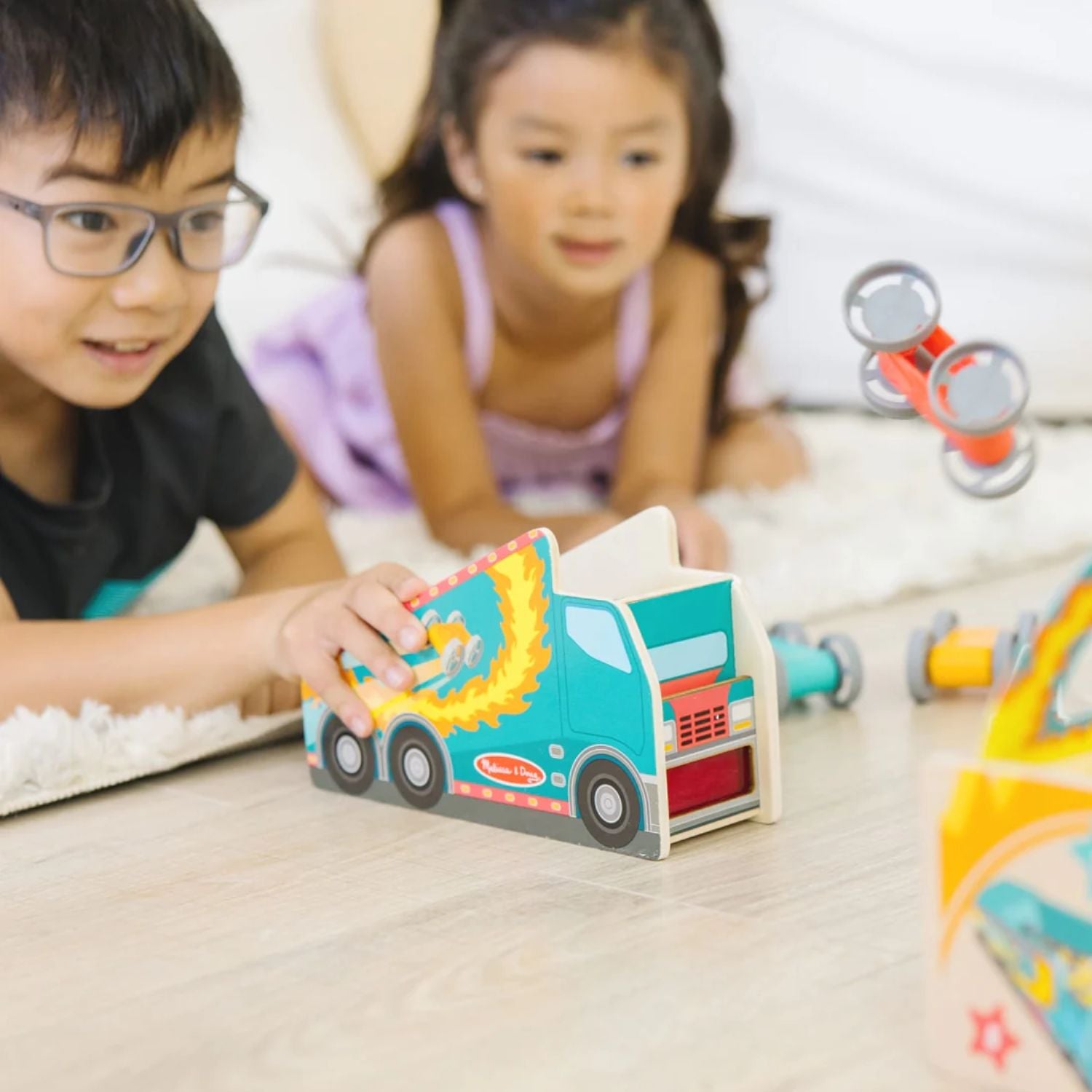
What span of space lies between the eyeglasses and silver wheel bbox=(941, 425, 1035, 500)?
485 mm

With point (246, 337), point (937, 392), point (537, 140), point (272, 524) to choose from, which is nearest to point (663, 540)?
point (937, 392)

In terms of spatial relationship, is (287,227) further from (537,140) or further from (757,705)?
(757,705)

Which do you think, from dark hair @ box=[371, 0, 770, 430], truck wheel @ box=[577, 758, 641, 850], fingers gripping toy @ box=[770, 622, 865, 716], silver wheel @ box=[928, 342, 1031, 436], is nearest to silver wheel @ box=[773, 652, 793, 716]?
fingers gripping toy @ box=[770, 622, 865, 716]

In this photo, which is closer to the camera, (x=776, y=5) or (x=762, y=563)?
(x=762, y=563)

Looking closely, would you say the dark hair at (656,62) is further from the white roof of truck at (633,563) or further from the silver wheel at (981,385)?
the silver wheel at (981,385)

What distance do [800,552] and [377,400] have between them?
2.09 feet

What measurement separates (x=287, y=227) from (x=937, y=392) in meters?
1.62

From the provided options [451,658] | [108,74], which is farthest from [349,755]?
[108,74]

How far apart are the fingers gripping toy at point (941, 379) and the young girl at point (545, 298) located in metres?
0.58

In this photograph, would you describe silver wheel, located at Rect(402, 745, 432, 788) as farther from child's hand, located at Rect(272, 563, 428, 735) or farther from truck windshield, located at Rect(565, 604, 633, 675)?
truck windshield, located at Rect(565, 604, 633, 675)

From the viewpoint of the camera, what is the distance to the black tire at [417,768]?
85cm

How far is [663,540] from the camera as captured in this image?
2.77 feet

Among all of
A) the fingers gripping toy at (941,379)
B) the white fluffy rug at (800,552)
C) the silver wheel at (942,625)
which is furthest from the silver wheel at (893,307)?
the white fluffy rug at (800,552)

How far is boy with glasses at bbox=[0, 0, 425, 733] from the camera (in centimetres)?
94
